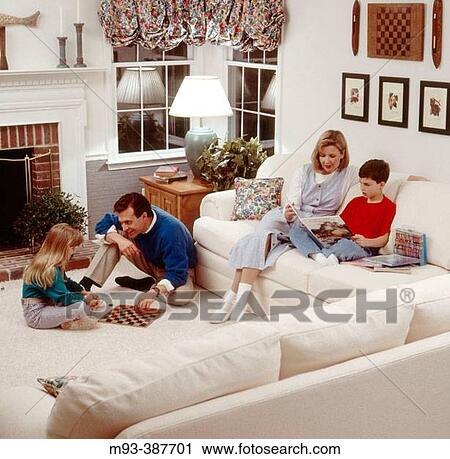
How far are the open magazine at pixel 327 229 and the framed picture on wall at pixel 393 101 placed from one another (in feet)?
3.01

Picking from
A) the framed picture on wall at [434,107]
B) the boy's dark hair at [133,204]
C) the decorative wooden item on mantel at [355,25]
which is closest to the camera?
the boy's dark hair at [133,204]

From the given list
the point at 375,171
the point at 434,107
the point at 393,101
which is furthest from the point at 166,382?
the point at 393,101

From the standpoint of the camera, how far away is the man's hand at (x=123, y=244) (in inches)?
185

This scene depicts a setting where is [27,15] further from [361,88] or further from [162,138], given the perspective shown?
[361,88]

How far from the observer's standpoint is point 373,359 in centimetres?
227

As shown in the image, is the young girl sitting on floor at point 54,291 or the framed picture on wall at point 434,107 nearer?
the young girl sitting on floor at point 54,291

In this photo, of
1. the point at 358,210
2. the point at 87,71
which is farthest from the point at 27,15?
the point at 358,210

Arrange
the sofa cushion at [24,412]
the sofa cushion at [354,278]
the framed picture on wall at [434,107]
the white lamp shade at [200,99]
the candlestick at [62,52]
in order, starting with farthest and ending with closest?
1. the white lamp shade at [200,99]
2. the candlestick at [62,52]
3. the framed picture on wall at [434,107]
4. the sofa cushion at [354,278]
5. the sofa cushion at [24,412]

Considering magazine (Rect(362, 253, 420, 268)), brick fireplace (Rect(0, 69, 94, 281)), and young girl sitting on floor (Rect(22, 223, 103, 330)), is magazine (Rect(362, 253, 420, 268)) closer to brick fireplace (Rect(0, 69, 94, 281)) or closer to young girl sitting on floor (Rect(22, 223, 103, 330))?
young girl sitting on floor (Rect(22, 223, 103, 330))

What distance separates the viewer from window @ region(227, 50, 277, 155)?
6.26 m

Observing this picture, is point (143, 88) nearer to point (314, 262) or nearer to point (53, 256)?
point (53, 256)

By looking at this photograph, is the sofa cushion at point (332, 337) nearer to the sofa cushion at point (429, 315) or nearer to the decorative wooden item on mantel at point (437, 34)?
the sofa cushion at point (429, 315)
